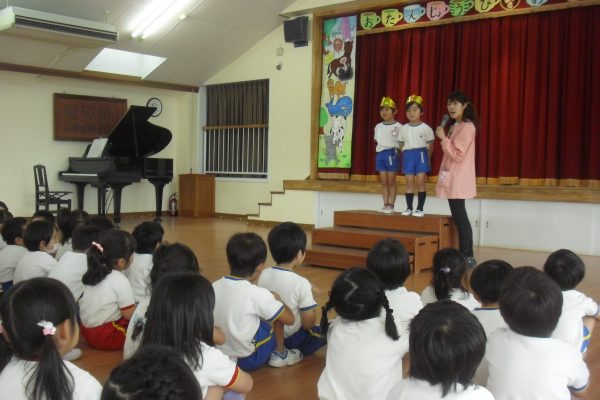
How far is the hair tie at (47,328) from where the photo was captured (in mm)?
1289

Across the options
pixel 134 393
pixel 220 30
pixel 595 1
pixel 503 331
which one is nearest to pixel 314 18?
pixel 220 30

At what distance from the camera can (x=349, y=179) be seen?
802 cm

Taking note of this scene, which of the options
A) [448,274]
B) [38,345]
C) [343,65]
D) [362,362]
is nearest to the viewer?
[38,345]

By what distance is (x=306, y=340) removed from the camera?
8.66 ft

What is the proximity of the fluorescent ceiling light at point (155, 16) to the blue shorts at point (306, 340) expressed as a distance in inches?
242

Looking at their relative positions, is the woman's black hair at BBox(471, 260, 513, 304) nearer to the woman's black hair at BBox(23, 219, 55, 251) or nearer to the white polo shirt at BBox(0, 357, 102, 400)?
the white polo shirt at BBox(0, 357, 102, 400)

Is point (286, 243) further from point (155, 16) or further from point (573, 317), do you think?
point (155, 16)

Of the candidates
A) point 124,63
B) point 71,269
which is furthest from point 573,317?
point 124,63

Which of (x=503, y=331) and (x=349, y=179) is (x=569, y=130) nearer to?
(x=349, y=179)

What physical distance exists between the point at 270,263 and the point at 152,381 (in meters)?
4.24

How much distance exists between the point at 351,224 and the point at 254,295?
340cm

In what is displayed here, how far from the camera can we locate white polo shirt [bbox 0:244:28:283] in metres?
3.41

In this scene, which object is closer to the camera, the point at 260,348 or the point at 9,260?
the point at 260,348

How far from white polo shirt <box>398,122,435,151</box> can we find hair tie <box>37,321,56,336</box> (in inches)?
175
